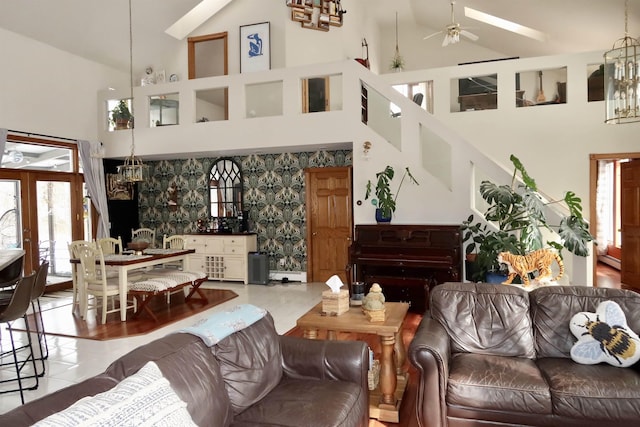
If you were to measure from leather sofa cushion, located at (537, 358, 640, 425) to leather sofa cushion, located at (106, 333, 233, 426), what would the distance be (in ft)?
5.85

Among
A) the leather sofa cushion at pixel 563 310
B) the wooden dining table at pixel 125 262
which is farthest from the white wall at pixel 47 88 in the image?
the leather sofa cushion at pixel 563 310

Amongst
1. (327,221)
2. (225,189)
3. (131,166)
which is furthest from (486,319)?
(225,189)

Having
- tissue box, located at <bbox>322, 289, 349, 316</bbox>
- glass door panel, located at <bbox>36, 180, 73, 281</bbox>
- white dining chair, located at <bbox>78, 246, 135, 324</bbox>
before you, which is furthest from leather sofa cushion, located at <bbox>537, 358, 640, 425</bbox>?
glass door panel, located at <bbox>36, 180, 73, 281</bbox>

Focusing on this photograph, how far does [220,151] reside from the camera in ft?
23.3

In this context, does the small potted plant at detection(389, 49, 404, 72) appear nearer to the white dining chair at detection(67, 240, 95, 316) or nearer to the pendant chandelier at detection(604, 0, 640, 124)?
the pendant chandelier at detection(604, 0, 640, 124)

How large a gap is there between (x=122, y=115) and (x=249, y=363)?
6.99 meters

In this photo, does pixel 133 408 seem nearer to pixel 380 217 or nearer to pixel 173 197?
pixel 380 217

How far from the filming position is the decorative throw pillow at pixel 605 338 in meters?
2.40

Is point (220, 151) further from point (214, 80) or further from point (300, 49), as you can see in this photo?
point (300, 49)

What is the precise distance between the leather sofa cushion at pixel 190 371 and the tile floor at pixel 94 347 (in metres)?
2.04

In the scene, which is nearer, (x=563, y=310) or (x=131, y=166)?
(x=563, y=310)

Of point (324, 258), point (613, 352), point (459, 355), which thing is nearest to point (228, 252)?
point (324, 258)

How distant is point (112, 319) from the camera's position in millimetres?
5250

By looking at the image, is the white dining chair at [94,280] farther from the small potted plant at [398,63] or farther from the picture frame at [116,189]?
the small potted plant at [398,63]
